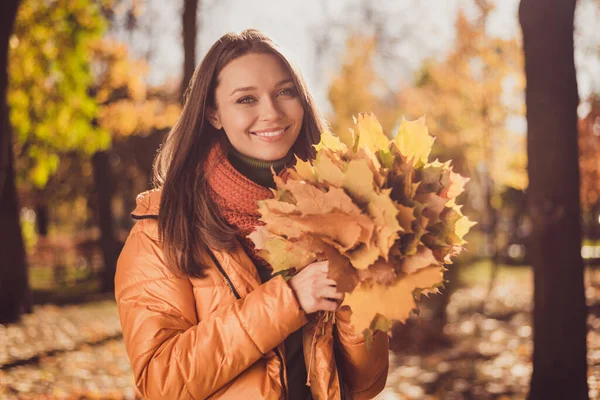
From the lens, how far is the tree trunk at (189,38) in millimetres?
8250

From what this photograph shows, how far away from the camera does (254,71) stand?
227 centimetres

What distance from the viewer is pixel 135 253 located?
2154mm

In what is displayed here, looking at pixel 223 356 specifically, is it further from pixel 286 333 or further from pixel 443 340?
pixel 443 340

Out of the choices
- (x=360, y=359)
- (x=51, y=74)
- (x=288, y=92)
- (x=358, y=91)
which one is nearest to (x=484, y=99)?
(x=358, y=91)

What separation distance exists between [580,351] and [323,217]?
4.30m

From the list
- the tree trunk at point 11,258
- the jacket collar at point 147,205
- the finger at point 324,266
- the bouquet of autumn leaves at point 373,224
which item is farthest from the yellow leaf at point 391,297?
the tree trunk at point 11,258

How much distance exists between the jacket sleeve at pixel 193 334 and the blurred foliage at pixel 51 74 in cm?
923

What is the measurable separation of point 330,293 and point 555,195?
391 centimetres

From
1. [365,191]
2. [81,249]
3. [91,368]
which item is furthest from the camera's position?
[81,249]

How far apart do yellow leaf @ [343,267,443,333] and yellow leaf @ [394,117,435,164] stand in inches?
14.7

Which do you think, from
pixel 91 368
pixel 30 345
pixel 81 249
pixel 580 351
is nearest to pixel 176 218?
pixel 580 351

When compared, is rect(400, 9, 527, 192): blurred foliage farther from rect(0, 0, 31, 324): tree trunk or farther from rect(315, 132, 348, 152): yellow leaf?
rect(315, 132, 348, 152): yellow leaf

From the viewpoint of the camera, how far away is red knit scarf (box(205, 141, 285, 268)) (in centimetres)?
229

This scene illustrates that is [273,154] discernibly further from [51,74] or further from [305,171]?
[51,74]
